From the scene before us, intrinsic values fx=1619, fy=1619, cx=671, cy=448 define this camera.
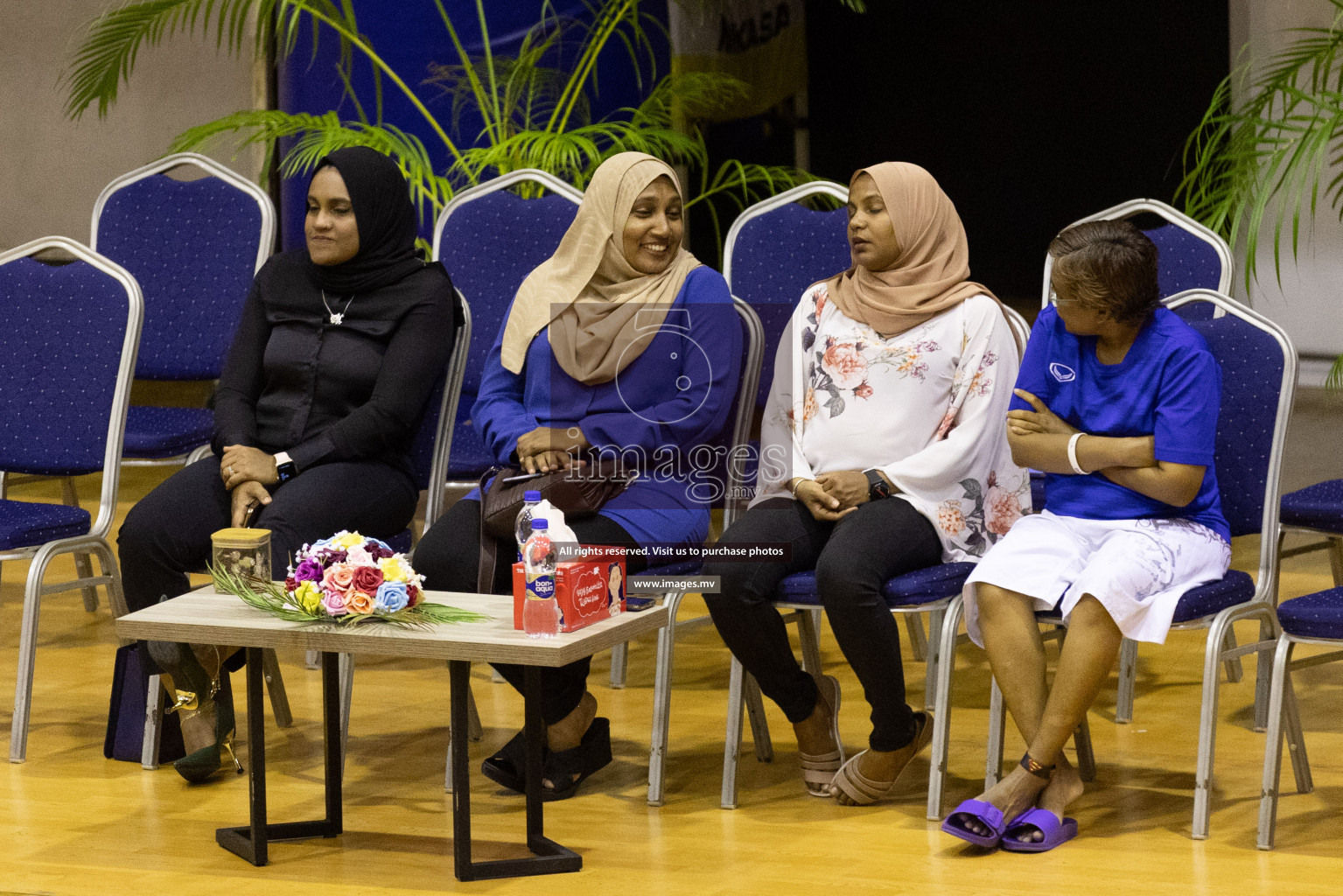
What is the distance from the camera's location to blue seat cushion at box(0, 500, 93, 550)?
139 inches

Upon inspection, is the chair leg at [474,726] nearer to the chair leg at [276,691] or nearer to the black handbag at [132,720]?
the chair leg at [276,691]

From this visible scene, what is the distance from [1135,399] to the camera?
300 centimetres

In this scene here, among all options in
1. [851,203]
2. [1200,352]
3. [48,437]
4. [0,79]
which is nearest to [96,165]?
[0,79]

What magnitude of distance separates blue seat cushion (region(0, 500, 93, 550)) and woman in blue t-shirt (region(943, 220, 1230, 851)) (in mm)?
1989

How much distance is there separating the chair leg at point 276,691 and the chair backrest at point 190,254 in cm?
106

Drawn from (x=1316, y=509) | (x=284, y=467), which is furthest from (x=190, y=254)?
(x=1316, y=509)

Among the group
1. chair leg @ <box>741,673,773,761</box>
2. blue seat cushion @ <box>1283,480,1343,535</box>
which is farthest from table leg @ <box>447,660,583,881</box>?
blue seat cushion @ <box>1283,480,1343,535</box>

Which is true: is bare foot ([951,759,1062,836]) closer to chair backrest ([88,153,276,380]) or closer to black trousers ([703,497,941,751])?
black trousers ([703,497,941,751])

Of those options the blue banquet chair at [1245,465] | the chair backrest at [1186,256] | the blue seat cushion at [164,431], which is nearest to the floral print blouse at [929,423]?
the blue banquet chair at [1245,465]

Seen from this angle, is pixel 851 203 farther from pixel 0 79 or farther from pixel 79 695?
pixel 0 79

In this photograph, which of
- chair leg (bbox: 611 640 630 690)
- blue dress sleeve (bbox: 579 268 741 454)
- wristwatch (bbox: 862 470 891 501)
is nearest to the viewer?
wristwatch (bbox: 862 470 891 501)

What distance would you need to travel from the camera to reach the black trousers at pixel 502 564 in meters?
3.21

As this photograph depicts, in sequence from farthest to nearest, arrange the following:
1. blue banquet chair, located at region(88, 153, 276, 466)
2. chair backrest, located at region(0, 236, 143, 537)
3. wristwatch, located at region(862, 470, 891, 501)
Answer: blue banquet chair, located at region(88, 153, 276, 466) < chair backrest, located at region(0, 236, 143, 537) < wristwatch, located at region(862, 470, 891, 501)

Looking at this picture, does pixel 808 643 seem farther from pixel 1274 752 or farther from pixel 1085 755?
pixel 1274 752
